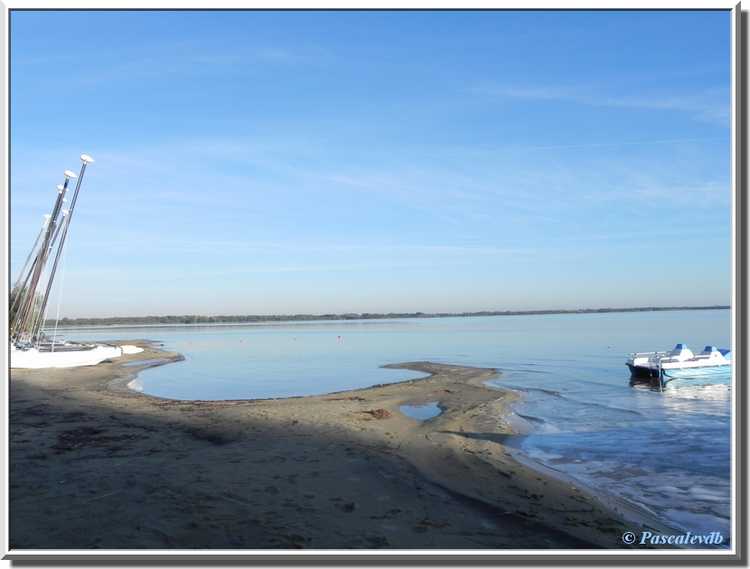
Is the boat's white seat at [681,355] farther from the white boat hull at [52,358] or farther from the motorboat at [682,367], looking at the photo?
the white boat hull at [52,358]

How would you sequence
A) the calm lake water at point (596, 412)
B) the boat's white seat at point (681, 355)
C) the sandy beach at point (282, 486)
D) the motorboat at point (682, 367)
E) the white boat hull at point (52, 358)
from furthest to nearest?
the white boat hull at point (52, 358), the boat's white seat at point (681, 355), the motorboat at point (682, 367), the calm lake water at point (596, 412), the sandy beach at point (282, 486)

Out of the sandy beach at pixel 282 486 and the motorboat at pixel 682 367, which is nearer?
the sandy beach at pixel 282 486

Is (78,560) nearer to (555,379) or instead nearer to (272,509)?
(272,509)

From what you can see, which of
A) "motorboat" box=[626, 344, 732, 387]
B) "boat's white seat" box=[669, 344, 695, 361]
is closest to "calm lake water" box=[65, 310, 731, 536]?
"motorboat" box=[626, 344, 732, 387]

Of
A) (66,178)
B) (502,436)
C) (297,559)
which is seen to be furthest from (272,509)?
(66,178)

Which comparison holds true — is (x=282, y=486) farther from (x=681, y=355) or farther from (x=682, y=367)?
(x=681, y=355)

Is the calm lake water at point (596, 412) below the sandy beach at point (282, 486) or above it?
below

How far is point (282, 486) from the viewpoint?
9641mm

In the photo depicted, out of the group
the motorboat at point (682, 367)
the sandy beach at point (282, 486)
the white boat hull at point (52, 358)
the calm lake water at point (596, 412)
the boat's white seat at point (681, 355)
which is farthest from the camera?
the white boat hull at point (52, 358)

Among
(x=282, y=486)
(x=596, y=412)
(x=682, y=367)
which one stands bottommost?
(x=596, y=412)

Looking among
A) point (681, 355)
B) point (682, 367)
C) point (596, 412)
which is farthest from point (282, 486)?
point (681, 355)

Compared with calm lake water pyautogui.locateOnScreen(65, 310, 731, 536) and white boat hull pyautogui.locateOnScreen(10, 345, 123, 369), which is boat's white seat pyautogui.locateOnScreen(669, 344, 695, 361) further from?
white boat hull pyautogui.locateOnScreen(10, 345, 123, 369)

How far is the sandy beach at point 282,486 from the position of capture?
24.0 ft

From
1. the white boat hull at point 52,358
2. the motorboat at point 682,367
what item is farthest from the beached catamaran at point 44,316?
the motorboat at point 682,367
